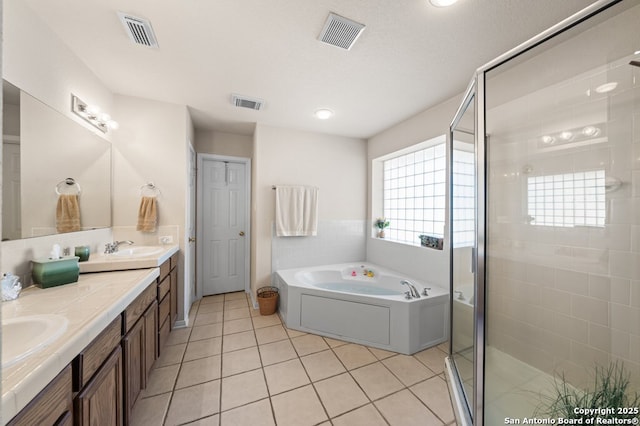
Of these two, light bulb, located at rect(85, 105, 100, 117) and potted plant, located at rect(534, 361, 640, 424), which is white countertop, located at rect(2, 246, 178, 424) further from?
potted plant, located at rect(534, 361, 640, 424)

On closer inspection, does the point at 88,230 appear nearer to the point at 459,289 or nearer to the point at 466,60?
the point at 459,289

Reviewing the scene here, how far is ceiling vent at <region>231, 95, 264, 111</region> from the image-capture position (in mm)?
2611

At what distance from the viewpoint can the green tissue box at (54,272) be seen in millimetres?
1519

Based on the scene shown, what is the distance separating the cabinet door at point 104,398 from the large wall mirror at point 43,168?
954mm

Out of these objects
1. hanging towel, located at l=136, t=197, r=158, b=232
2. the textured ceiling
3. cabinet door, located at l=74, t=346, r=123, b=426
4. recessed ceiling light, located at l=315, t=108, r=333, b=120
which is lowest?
cabinet door, located at l=74, t=346, r=123, b=426

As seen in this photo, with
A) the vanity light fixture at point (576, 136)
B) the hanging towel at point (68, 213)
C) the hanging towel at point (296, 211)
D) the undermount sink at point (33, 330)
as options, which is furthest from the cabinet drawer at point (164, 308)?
the vanity light fixture at point (576, 136)

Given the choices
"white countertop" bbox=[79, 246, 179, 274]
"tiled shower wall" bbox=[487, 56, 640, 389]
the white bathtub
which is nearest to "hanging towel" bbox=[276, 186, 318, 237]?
the white bathtub

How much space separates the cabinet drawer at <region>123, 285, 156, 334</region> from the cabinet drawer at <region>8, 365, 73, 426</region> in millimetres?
464

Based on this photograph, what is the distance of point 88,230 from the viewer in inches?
85.6

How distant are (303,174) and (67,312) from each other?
8.69ft

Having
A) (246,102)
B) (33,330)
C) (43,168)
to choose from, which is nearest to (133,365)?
(33,330)

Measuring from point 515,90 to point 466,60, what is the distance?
16.3 inches

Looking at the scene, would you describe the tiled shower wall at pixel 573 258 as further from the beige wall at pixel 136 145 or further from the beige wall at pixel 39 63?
the beige wall at pixel 39 63

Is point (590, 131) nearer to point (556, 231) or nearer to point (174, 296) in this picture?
point (556, 231)
